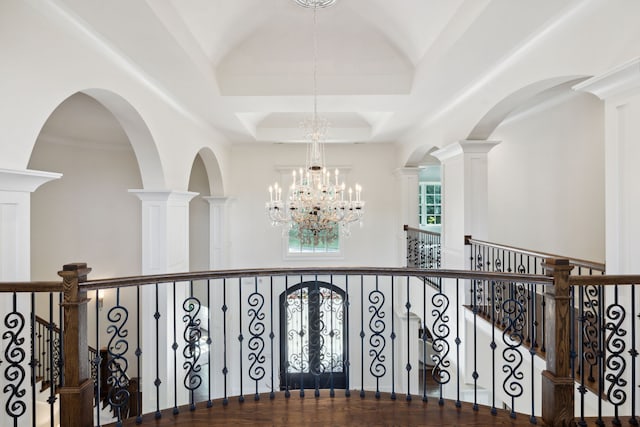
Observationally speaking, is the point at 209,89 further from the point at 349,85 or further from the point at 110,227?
the point at 110,227

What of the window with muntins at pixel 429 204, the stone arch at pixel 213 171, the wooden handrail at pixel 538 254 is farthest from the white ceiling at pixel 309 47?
the window with muntins at pixel 429 204

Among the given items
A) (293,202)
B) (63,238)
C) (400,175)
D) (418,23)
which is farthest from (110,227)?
(418,23)

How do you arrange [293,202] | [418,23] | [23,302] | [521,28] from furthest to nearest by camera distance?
[293,202] < [418,23] < [521,28] < [23,302]

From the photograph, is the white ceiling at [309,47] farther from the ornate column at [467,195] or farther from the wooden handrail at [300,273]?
the wooden handrail at [300,273]

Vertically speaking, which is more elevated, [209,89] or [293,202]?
[209,89]

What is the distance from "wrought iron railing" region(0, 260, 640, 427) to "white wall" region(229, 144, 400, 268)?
2.37 feet

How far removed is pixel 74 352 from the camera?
6.84 feet

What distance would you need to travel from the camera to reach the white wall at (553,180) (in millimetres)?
5016

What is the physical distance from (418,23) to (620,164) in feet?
7.81

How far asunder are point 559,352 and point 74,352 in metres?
2.96

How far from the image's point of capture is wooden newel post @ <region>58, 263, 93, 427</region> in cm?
206

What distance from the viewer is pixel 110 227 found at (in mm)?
7363

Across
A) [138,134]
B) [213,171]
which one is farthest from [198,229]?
[138,134]

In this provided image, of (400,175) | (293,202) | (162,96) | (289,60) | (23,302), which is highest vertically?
(289,60)
